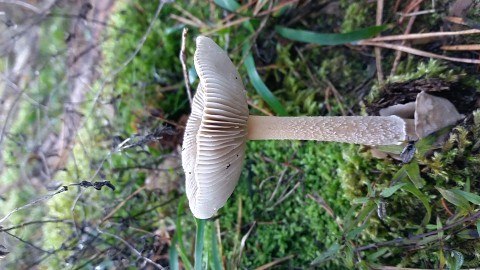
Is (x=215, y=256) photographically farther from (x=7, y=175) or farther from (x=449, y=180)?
(x=7, y=175)

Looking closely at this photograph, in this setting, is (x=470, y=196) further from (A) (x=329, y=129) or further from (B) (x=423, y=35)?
(B) (x=423, y=35)

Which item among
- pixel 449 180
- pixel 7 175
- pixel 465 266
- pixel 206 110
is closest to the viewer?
pixel 206 110

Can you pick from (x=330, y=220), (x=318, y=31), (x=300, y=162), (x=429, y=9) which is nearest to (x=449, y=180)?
(x=330, y=220)

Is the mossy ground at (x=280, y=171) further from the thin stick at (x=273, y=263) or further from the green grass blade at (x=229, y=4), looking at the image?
the green grass blade at (x=229, y=4)

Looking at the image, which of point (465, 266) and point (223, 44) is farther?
point (223, 44)

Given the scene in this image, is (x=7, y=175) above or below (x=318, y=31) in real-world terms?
below

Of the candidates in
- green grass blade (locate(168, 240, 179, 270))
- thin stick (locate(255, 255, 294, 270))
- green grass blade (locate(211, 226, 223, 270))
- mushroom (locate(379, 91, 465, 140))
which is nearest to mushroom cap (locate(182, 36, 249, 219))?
green grass blade (locate(211, 226, 223, 270))

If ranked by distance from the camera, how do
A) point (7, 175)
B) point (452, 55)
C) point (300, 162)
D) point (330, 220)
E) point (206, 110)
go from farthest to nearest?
point (7, 175) → point (300, 162) → point (330, 220) → point (452, 55) → point (206, 110)
